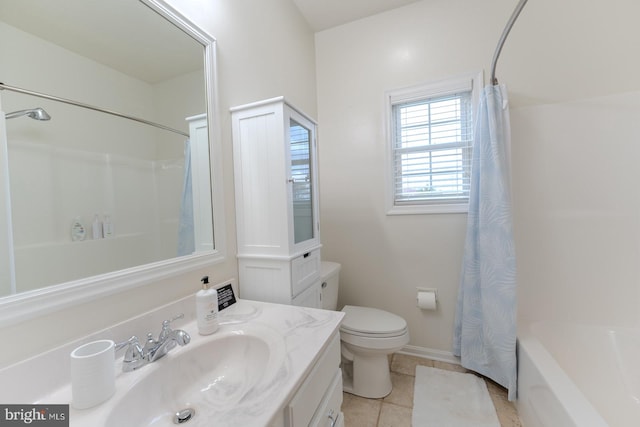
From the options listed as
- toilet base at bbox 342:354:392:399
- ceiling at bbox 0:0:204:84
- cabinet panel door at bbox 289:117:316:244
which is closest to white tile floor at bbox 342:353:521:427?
toilet base at bbox 342:354:392:399

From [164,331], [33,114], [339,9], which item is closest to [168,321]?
[164,331]

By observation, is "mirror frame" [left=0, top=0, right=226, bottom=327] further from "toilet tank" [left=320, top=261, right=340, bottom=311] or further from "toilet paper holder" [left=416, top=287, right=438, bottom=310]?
"toilet paper holder" [left=416, top=287, right=438, bottom=310]

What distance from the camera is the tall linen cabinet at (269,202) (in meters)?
1.18

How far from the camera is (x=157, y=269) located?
0.89m

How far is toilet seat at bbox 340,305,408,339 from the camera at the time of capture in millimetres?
1493

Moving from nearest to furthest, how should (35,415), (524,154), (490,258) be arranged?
(35,415)
(490,258)
(524,154)

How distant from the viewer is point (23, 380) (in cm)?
57

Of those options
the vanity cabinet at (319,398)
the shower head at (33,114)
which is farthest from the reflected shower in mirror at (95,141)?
the vanity cabinet at (319,398)

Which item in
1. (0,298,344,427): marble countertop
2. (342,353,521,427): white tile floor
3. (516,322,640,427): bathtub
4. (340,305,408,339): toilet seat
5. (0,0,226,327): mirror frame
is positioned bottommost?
(342,353,521,427): white tile floor

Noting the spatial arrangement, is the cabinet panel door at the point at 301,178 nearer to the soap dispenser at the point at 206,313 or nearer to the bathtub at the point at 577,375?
the soap dispenser at the point at 206,313

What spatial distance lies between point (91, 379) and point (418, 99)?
2214 mm

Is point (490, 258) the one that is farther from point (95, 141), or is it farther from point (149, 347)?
point (95, 141)

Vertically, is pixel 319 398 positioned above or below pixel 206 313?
below

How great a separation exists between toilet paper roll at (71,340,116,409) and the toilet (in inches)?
45.3
